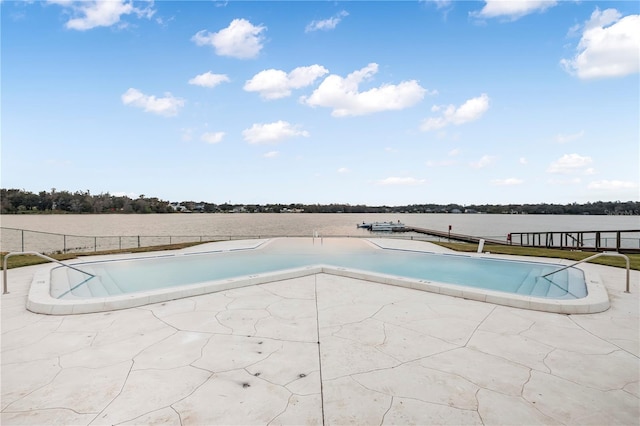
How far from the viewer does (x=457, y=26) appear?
14.6 metres

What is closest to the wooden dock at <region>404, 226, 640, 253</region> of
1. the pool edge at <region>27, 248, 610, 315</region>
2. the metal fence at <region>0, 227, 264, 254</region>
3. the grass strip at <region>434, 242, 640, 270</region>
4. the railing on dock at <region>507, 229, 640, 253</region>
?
the railing on dock at <region>507, 229, 640, 253</region>

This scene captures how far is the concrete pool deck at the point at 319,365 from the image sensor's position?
2422mm

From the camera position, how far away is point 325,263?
10383mm

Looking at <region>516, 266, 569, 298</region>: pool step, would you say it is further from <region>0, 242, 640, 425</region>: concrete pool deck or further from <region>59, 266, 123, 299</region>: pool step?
<region>59, 266, 123, 299</region>: pool step

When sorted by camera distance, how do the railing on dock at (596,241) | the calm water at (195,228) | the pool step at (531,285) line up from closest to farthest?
the pool step at (531,285) < the railing on dock at (596,241) < the calm water at (195,228)

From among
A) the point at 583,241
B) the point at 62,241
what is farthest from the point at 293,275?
the point at 62,241

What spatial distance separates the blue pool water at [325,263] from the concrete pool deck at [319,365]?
2.25 meters

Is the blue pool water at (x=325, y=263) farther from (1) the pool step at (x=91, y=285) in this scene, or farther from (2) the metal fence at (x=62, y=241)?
(2) the metal fence at (x=62, y=241)

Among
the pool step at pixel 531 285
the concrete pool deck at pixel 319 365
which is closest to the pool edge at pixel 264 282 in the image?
the concrete pool deck at pixel 319 365

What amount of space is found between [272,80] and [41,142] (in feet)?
49.9

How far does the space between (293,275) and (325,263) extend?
3136 millimetres

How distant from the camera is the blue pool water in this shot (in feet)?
24.1

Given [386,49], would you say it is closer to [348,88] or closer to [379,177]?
[348,88]

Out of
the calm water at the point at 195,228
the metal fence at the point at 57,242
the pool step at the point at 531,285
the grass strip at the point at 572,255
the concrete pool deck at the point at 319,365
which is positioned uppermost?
the concrete pool deck at the point at 319,365
